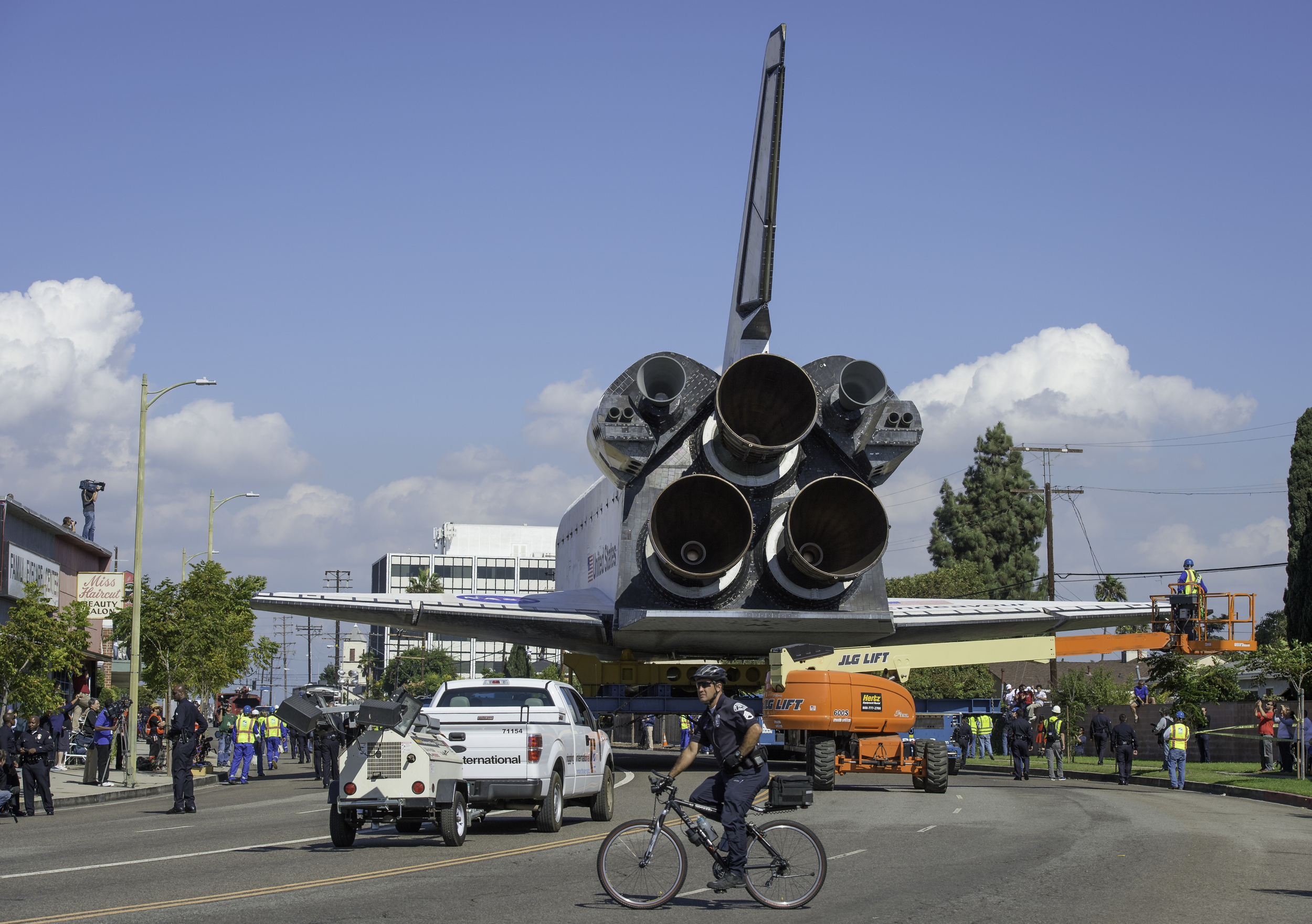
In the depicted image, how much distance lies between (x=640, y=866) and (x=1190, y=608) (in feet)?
73.8

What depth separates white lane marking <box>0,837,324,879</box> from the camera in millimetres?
11727

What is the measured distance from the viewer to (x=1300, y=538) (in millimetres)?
50188

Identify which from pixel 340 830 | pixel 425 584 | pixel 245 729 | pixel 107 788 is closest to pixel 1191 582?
pixel 245 729

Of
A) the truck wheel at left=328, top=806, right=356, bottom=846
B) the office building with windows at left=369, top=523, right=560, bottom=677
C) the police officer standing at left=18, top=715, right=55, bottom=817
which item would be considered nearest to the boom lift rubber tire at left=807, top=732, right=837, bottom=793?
the truck wheel at left=328, top=806, right=356, bottom=846

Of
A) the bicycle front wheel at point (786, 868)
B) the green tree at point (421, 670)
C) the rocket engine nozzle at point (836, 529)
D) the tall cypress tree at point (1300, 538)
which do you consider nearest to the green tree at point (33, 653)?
the rocket engine nozzle at point (836, 529)

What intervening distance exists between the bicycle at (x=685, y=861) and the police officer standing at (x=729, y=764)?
9 cm

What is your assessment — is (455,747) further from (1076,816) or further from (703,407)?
(703,407)

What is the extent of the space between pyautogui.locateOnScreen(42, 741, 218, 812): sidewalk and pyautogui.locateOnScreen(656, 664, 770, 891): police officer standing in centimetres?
1509

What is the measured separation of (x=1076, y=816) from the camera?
17.6 metres

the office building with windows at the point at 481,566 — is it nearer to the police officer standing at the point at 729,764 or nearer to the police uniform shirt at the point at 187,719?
the police uniform shirt at the point at 187,719

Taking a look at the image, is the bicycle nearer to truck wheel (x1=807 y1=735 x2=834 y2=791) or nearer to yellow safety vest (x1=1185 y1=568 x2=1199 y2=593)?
truck wheel (x1=807 y1=735 x2=834 y2=791)

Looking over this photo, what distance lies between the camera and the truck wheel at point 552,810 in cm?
1438

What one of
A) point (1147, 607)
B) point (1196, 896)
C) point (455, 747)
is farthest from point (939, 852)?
point (1147, 607)

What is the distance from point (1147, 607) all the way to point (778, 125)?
14080 millimetres
